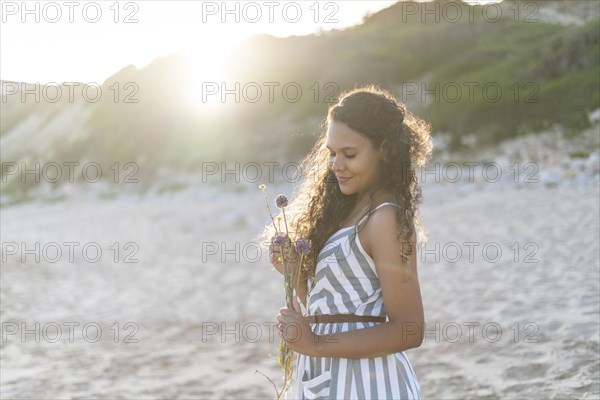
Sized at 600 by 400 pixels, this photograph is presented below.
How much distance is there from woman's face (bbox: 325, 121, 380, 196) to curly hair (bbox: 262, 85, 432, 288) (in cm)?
2

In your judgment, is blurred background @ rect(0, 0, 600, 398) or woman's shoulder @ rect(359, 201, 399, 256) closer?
Result: woman's shoulder @ rect(359, 201, 399, 256)

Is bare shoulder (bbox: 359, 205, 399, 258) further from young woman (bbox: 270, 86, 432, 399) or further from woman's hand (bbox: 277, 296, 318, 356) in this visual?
woman's hand (bbox: 277, 296, 318, 356)

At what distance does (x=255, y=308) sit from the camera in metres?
8.16

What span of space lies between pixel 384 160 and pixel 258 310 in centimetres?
601

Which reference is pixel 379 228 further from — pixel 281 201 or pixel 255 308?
pixel 255 308

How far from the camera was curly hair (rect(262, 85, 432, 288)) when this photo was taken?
2.23m

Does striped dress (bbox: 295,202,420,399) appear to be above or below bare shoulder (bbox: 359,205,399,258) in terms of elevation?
below

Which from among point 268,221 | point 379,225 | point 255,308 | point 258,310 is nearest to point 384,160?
point 379,225

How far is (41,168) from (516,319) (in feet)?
116

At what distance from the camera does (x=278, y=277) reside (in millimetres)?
9695

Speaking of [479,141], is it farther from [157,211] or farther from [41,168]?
[41,168]

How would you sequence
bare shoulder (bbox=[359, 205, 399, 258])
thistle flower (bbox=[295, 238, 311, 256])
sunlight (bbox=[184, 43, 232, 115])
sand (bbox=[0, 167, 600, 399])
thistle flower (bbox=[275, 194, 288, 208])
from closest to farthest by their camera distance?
bare shoulder (bbox=[359, 205, 399, 258]) → thistle flower (bbox=[295, 238, 311, 256]) → thistle flower (bbox=[275, 194, 288, 208]) → sand (bbox=[0, 167, 600, 399]) → sunlight (bbox=[184, 43, 232, 115])

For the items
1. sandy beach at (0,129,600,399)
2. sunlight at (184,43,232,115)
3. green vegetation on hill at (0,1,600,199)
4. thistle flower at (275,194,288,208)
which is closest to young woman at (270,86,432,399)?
thistle flower at (275,194,288,208)

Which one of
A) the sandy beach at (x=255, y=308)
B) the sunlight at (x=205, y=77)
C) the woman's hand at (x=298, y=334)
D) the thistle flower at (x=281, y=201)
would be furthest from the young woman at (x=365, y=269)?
the sunlight at (x=205, y=77)
